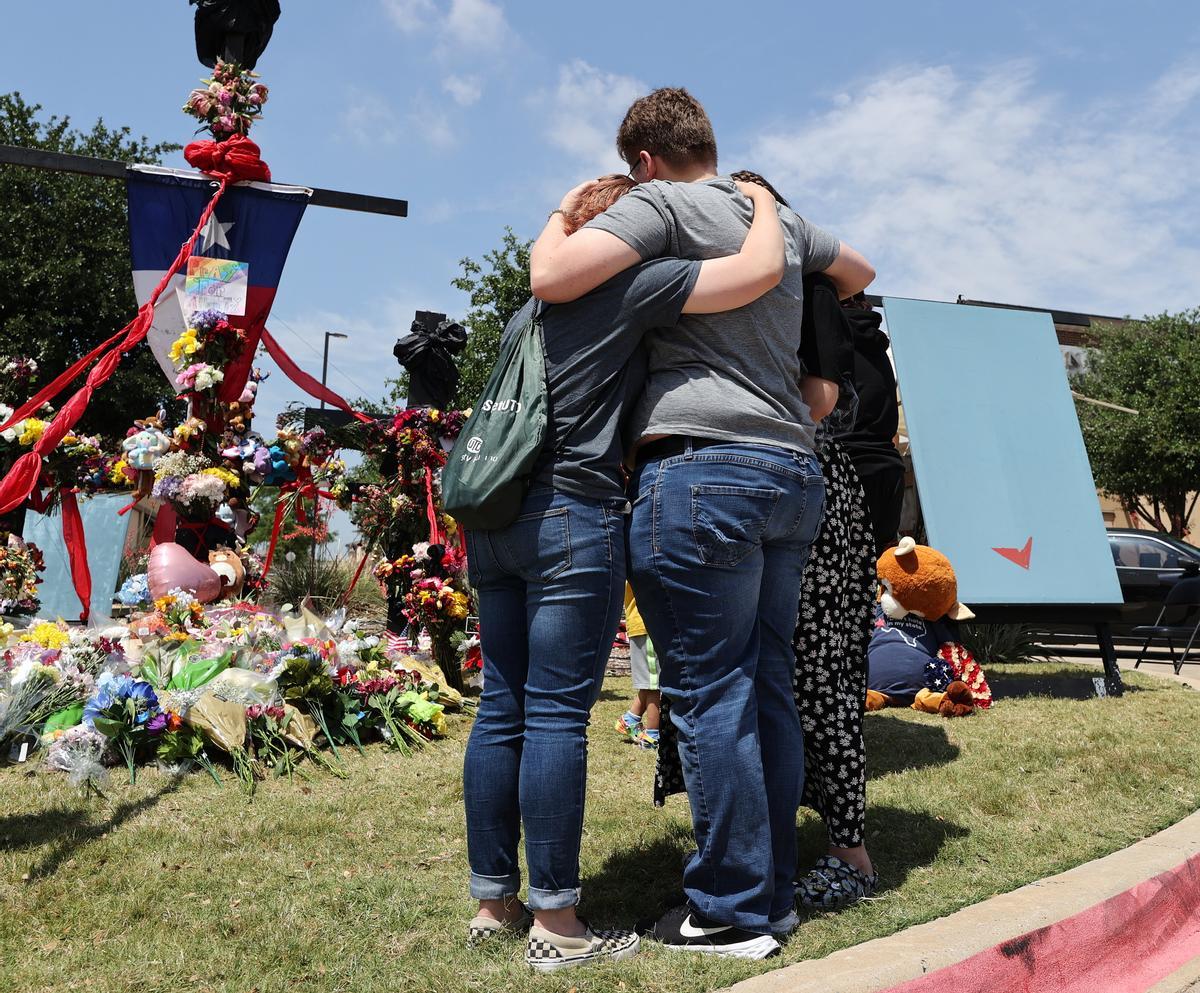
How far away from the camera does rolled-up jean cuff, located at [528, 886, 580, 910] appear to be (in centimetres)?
205

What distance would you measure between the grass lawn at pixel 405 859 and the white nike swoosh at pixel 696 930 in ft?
0.24

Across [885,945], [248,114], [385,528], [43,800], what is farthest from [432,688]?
[248,114]

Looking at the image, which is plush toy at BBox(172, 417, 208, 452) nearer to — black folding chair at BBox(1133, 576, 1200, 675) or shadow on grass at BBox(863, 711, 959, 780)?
shadow on grass at BBox(863, 711, 959, 780)

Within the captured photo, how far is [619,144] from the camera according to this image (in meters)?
2.45

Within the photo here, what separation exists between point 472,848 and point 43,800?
194 cm

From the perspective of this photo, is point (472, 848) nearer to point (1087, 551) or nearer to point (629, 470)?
point (629, 470)

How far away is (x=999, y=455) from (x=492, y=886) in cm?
539

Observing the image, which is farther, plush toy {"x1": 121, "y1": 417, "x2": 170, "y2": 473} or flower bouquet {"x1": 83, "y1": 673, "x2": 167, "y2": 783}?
plush toy {"x1": 121, "y1": 417, "x2": 170, "y2": 473}

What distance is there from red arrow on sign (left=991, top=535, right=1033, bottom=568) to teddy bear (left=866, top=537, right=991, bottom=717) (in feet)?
1.62

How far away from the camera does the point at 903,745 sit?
449 centimetres

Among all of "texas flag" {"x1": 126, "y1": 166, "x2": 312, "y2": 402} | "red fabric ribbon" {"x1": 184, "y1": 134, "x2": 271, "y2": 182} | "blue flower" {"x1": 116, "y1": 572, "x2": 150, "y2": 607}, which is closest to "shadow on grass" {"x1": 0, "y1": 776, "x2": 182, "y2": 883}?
"blue flower" {"x1": 116, "y1": 572, "x2": 150, "y2": 607}

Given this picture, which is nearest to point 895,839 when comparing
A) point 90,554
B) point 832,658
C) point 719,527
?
point 832,658

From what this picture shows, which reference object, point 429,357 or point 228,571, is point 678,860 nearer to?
point 228,571

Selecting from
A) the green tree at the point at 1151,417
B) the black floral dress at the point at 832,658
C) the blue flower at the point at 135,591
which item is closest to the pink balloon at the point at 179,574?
the blue flower at the point at 135,591
